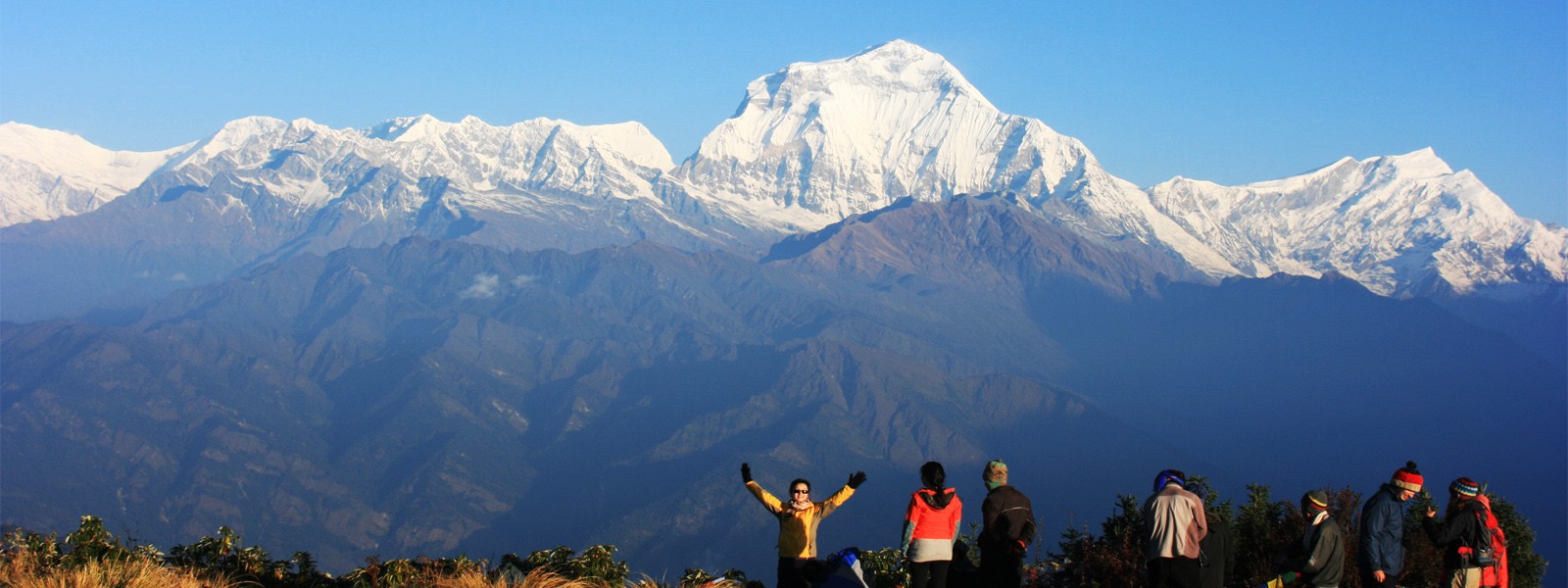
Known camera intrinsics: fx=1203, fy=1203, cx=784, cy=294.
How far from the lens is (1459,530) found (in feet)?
66.4

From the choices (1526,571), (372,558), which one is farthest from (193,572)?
(1526,571)

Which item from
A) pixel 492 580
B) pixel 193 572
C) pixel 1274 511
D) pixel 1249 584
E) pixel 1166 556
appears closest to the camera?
pixel 1166 556

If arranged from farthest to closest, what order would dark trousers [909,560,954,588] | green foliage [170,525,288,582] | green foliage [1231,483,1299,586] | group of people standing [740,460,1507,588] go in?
green foliage [1231,483,1299,586], green foliage [170,525,288,582], dark trousers [909,560,954,588], group of people standing [740,460,1507,588]

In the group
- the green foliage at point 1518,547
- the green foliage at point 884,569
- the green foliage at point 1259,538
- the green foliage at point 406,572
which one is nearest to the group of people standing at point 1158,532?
the green foliage at point 884,569

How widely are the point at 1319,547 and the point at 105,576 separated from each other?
62.6ft

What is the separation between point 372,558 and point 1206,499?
17.7 meters

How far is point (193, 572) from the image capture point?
2155 centimetres

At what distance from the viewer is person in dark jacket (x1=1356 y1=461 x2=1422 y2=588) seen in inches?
768

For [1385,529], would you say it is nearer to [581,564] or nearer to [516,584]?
[581,564]

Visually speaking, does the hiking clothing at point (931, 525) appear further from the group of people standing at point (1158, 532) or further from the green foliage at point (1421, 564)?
the green foliage at point (1421, 564)

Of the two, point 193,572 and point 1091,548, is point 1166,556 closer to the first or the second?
point 1091,548

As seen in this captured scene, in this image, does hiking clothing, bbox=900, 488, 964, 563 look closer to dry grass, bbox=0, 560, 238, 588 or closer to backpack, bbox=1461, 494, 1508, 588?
backpack, bbox=1461, 494, 1508, 588

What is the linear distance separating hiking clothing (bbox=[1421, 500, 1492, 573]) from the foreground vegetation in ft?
6.05

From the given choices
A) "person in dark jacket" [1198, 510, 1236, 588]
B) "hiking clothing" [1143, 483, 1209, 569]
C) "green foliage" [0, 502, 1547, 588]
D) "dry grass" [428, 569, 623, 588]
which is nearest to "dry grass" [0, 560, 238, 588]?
"green foliage" [0, 502, 1547, 588]
